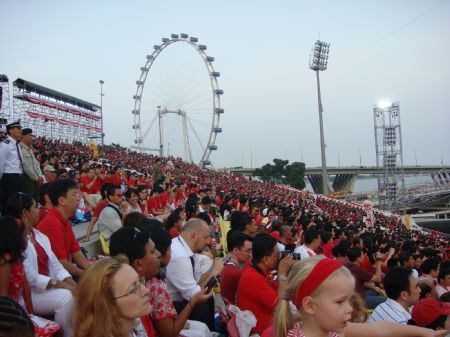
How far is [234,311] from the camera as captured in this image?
139 inches

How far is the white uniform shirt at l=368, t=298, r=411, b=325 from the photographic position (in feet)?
13.0

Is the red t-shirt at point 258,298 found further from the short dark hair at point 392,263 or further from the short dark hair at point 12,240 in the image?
the short dark hair at point 392,263

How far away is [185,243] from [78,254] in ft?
3.19

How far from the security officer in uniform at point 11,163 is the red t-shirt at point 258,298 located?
4208 millimetres

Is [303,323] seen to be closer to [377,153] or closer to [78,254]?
[78,254]

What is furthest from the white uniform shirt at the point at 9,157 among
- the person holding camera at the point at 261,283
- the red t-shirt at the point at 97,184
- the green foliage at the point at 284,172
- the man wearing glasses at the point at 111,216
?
the green foliage at the point at 284,172

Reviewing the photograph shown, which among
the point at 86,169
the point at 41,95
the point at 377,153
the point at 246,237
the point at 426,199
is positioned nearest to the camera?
the point at 246,237

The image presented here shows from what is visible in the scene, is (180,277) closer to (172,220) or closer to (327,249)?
(172,220)

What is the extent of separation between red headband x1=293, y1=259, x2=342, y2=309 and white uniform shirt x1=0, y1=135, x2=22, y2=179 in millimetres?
5555

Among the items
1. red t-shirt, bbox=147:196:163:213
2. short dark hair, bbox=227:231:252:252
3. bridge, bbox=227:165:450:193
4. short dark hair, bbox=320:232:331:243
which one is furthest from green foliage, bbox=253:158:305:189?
short dark hair, bbox=227:231:252:252

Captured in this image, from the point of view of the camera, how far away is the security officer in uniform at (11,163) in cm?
628

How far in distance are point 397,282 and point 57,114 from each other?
46855 mm

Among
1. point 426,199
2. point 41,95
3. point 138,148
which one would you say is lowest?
point 426,199

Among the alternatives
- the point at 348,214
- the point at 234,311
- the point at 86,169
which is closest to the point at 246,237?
the point at 234,311
